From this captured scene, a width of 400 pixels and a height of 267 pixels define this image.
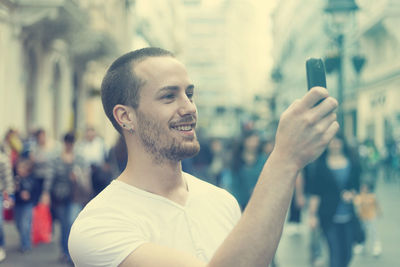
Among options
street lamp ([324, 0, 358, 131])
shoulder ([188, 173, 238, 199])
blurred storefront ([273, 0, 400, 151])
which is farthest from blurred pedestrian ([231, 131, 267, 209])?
blurred storefront ([273, 0, 400, 151])

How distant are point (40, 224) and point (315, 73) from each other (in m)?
8.21

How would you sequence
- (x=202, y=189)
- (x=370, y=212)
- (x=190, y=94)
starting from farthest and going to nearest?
(x=370, y=212) → (x=202, y=189) → (x=190, y=94)

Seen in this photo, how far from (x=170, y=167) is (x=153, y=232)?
0.77ft

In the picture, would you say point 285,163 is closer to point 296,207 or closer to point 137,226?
point 137,226

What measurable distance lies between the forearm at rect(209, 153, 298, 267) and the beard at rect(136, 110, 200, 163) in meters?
0.47

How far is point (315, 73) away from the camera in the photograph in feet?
4.31

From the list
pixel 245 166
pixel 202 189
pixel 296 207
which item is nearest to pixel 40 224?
pixel 245 166

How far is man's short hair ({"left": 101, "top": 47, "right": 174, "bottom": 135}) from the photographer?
6.02ft

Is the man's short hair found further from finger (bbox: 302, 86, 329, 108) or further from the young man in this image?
finger (bbox: 302, 86, 329, 108)

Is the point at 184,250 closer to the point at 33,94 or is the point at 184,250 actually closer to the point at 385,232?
the point at 385,232

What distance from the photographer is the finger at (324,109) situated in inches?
48.6

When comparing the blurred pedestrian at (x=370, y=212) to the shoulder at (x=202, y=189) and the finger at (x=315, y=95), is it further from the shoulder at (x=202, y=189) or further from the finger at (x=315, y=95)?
the finger at (x=315, y=95)

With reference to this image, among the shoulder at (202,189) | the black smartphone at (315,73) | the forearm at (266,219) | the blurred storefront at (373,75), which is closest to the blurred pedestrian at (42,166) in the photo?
the shoulder at (202,189)

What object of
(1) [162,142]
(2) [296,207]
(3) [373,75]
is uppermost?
(1) [162,142]
